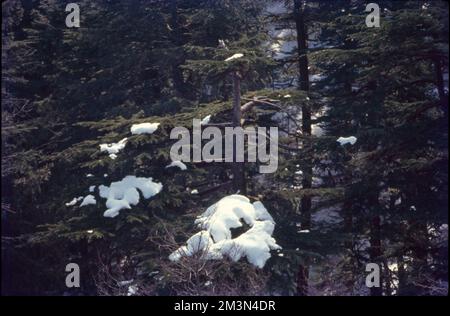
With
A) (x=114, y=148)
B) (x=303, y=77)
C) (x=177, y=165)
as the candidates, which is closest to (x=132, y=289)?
(x=177, y=165)

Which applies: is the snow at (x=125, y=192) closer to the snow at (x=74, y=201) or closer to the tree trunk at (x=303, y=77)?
the snow at (x=74, y=201)

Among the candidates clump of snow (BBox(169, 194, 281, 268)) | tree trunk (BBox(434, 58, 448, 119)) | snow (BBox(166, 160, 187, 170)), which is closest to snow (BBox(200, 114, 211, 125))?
snow (BBox(166, 160, 187, 170))

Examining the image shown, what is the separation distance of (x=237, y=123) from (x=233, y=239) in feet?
9.93

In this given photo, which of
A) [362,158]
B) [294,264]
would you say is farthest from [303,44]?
[294,264]

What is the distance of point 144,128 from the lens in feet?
36.4

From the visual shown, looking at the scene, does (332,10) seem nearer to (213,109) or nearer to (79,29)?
(213,109)

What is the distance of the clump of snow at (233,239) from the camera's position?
876 cm

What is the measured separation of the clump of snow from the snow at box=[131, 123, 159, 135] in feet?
8.07

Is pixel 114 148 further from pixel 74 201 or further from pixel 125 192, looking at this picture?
pixel 74 201

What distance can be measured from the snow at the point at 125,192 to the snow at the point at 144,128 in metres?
1.09

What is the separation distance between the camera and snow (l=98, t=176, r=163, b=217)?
34.4ft
